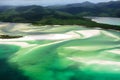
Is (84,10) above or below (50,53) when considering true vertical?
below

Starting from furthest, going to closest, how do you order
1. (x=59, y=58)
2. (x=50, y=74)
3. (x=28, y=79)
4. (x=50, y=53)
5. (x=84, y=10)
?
(x=84, y=10) → (x=50, y=53) → (x=59, y=58) → (x=50, y=74) → (x=28, y=79)

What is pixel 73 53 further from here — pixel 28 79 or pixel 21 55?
pixel 28 79

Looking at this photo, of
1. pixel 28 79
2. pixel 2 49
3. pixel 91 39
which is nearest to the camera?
pixel 28 79

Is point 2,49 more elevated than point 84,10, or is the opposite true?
point 2,49

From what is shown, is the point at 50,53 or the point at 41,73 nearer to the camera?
the point at 41,73

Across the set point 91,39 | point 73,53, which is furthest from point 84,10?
point 73,53

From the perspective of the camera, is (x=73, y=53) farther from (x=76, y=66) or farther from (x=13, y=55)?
(x=13, y=55)

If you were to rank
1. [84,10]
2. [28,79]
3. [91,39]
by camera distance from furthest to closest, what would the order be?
[84,10] → [91,39] → [28,79]

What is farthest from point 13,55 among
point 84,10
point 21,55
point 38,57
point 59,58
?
point 84,10

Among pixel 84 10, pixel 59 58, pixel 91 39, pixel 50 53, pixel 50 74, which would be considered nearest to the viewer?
pixel 50 74
